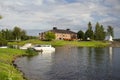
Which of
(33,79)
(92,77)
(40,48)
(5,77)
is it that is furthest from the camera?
(40,48)

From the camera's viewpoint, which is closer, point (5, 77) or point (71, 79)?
point (5, 77)

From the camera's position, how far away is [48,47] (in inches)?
5133

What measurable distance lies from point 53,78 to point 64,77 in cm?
244

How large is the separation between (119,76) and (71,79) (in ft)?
33.3

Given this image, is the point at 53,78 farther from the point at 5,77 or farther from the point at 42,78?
the point at 5,77

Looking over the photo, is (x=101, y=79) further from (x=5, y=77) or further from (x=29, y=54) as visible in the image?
(x=29, y=54)

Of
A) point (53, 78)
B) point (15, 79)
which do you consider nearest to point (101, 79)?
point (53, 78)

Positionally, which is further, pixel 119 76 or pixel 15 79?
pixel 119 76

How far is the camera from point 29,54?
3922 inches

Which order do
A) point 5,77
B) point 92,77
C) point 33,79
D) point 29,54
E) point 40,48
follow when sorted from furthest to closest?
point 40,48
point 29,54
point 92,77
point 33,79
point 5,77

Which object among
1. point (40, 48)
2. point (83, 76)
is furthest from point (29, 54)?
point (83, 76)

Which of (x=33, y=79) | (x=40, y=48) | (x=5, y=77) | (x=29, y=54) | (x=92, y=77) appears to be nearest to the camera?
(x=5, y=77)

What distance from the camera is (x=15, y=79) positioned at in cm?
3609

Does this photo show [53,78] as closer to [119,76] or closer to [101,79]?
[101,79]
